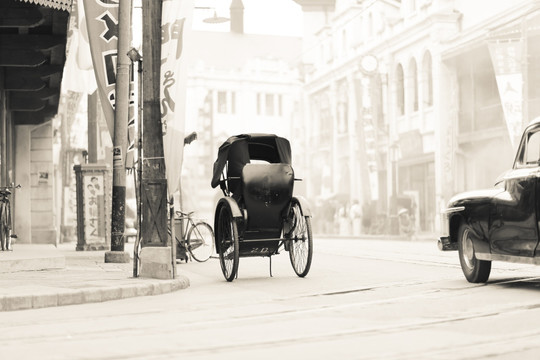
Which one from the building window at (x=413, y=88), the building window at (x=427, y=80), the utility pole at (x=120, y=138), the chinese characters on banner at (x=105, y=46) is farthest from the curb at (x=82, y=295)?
the building window at (x=413, y=88)

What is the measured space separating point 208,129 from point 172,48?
7089 centimetres

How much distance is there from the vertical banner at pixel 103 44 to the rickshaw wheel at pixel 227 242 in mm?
4814

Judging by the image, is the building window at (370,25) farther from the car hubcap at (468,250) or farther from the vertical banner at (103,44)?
the car hubcap at (468,250)

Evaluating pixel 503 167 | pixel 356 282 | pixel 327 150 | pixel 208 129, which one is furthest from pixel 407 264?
pixel 208 129

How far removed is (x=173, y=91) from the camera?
12648 mm

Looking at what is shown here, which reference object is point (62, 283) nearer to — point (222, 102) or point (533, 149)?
point (533, 149)

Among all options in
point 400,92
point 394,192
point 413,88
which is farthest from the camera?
point 400,92

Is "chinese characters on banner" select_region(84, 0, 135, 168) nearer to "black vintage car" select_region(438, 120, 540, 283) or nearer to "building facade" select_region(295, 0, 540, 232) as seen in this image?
"black vintage car" select_region(438, 120, 540, 283)

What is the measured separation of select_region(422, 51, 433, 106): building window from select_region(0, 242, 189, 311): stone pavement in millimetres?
31303

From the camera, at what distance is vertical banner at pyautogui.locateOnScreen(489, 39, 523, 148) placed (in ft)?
111

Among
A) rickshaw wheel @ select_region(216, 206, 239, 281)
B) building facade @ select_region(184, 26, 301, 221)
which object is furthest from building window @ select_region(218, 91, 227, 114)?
rickshaw wheel @ select_region(216, 206, 239, 281)

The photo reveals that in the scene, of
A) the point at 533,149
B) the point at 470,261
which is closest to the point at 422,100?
the point at 470,261

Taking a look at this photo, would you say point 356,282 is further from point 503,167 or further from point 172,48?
point 503,167

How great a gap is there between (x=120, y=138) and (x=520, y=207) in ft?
30.2
